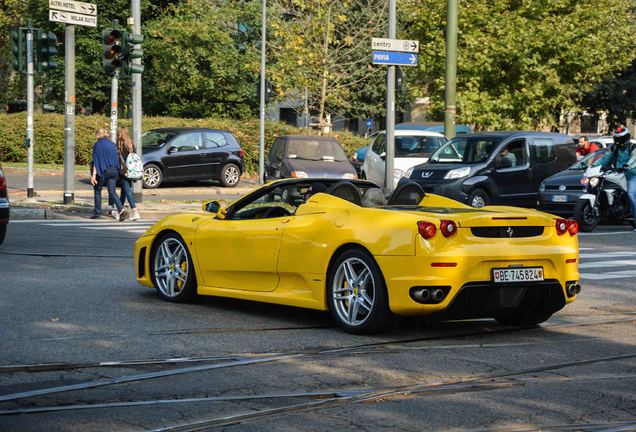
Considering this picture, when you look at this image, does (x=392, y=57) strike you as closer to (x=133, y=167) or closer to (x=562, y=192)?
(x=562, y=192)

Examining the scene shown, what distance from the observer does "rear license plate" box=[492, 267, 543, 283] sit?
29.5 feet

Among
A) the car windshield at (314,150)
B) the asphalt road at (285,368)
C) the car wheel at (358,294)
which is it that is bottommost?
the asphalt road at (285,368)

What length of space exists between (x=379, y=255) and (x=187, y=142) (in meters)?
25.2

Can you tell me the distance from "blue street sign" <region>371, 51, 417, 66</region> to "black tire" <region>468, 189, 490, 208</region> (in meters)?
3.74

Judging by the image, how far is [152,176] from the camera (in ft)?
108

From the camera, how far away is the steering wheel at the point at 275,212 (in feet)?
33.9

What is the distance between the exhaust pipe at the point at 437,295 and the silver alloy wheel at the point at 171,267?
2.98 m

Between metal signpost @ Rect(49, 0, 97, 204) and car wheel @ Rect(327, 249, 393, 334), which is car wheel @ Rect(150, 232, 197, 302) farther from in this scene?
metal signpost @ Rect(49, 0, 97, 204)

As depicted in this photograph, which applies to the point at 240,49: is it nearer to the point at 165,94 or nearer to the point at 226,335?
the point at 165,94

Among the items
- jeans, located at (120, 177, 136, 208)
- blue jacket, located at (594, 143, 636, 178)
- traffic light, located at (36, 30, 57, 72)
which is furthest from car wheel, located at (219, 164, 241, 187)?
blue jacket, located at (594, 143, 636, 178)

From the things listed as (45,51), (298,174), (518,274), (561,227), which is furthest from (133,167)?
(518,274)

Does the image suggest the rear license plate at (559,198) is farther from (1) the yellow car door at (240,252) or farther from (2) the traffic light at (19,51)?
(1) the yellow car door at (240,252)

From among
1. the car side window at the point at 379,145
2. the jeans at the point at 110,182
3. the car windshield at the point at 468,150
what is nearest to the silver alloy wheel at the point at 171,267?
the jeans at the point at 110,182

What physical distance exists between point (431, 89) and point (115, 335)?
40.5 metres
